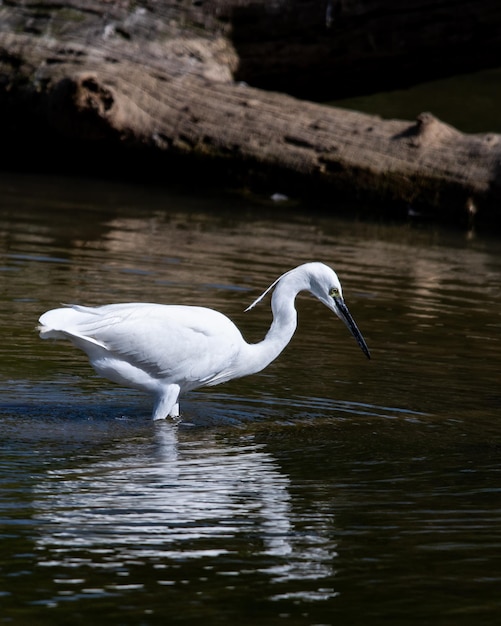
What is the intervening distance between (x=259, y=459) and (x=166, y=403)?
3.41 feet

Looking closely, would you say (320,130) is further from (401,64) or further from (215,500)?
(215,500)

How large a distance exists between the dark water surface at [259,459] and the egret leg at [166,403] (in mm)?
98

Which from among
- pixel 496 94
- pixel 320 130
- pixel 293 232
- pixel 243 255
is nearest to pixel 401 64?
pixel 320 130

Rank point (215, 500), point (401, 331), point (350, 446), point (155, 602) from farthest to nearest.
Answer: point (401, 331) → point (350, 446) → point (215, 500) → point (155, 602)

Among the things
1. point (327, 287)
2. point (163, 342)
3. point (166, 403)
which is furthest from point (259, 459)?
point (327, 287)

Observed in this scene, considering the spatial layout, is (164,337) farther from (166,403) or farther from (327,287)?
(327,287)

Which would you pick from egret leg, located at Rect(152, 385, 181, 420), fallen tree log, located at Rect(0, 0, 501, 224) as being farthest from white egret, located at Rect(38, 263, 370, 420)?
fallen tree log, located at Rect(0, 0, 501, 224)

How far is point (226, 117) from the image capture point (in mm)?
14891

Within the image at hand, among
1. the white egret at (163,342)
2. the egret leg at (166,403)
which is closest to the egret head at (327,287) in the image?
the white egret at (163,342)

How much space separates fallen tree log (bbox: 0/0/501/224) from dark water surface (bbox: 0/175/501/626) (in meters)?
2.35

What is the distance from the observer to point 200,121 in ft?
49.0

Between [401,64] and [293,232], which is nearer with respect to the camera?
[293,232]

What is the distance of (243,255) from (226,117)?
3.16 meters

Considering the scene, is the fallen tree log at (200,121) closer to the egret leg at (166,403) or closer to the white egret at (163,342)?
the white egret at (163,342)
